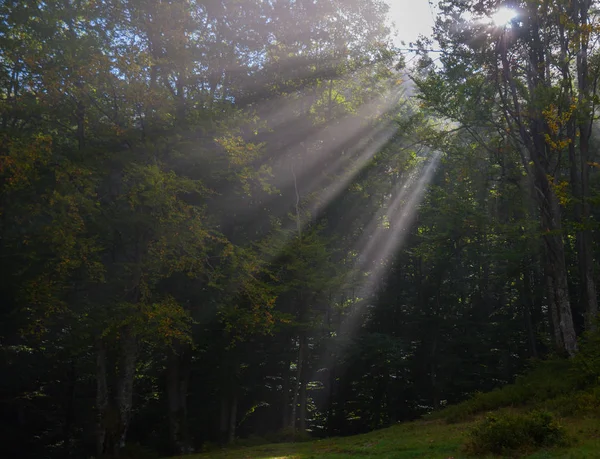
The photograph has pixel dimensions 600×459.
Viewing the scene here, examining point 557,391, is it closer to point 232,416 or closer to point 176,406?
point 176,406

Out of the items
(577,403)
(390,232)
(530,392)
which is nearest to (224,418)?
(390,232)

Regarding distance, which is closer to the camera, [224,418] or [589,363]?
[589,363]

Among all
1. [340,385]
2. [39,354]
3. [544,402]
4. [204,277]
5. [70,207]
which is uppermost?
[70,207]

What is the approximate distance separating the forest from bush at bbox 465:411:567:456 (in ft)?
27.4

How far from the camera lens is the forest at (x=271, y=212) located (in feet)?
59.8

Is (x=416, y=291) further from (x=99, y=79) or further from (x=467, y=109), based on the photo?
(x=99, y=79)

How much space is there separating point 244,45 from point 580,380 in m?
20.2

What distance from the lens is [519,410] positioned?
51.2 feet

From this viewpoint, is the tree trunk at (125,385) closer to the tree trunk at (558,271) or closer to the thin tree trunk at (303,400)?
the thin tree trunk at (303,400)

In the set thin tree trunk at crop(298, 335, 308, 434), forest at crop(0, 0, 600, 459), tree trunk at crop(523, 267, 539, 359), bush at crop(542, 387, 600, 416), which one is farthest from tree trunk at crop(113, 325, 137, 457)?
tree trunk at crop(523, 267, 539, 359)

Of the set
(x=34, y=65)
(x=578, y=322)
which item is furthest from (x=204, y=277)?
(x=578, y=322)

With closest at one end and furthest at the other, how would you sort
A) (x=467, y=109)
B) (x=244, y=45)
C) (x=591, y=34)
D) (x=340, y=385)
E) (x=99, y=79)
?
(x=99, y=79), (x=591, y=34), (x=467, y=109), (x=244, y=45), (x=340, y=385)

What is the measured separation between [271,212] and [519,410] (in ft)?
52.7

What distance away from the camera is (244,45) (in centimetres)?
2495
